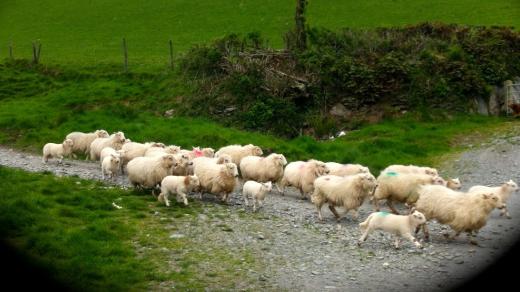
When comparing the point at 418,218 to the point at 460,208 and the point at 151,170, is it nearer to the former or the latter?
the point at 460,208

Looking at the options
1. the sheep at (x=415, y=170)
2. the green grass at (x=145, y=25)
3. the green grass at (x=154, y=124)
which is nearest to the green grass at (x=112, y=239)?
the sheep at (x=415, y=170)

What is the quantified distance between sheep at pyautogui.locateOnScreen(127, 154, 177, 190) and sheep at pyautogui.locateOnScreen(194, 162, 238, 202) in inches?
32.3

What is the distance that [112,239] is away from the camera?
10.1 meters

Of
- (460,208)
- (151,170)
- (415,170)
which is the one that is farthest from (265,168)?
(460,208)

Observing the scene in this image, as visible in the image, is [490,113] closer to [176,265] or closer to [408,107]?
[408,107]

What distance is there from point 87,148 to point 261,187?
9.77 m

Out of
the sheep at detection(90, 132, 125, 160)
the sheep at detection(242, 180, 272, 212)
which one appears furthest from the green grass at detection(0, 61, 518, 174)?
the sheep at detection(242, 180, 272, 212)

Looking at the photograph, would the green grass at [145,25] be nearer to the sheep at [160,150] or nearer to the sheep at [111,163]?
the sheep at [160,150]

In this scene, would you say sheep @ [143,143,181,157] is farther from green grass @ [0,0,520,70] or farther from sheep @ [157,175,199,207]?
green grass @ [0,0,520,70]

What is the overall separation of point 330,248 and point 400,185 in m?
3.74

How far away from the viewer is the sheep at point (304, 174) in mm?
15491

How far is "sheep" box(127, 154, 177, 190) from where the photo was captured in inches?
576

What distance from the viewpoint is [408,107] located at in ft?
81.4

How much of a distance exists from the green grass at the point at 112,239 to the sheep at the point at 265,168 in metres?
2.83
